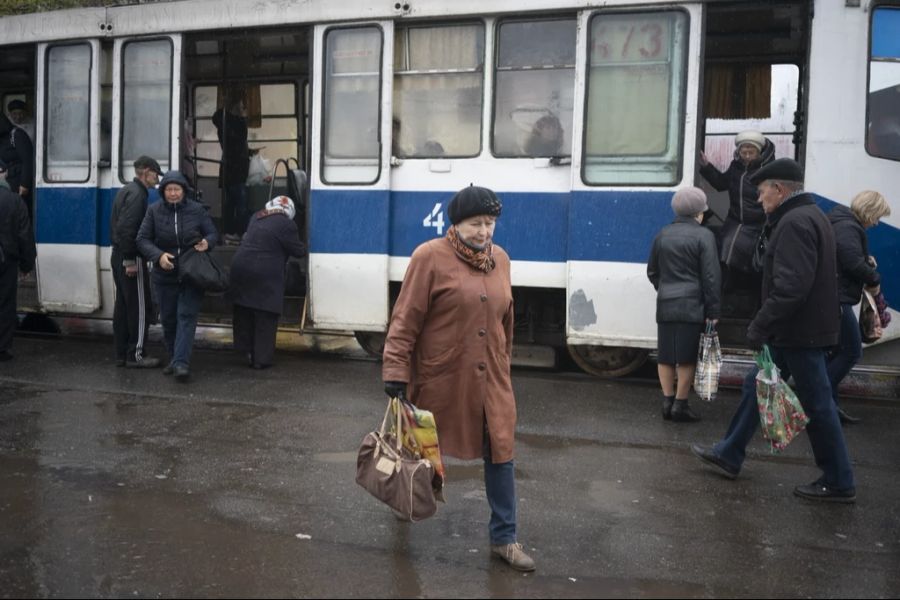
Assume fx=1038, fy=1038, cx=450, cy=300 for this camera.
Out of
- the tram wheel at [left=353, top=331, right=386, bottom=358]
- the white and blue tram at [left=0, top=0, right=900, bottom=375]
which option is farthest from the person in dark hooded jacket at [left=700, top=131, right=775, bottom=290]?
the tram wheel at [left=353, top=331, right=386, bottom=358]

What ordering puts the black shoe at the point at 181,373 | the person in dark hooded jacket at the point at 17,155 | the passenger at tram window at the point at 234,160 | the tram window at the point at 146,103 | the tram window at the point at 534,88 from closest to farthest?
the tram window at the point at 534,88 < the black shoe at the point at 181,373 < the tram window at the point at 146,103 < the person in dark hooded jacket at the point at 17,155 < the passenger at tram window at the point at 234,160

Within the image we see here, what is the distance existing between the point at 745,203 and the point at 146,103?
5995 millimetres

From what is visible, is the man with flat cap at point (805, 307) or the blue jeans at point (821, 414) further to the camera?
the blue jeans at point (821, 414)

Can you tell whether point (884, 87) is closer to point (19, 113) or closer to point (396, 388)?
point (396, 388)

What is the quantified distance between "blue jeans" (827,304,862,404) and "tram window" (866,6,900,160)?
157 cm

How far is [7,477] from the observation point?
6062mm

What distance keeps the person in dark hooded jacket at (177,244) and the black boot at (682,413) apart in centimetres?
418

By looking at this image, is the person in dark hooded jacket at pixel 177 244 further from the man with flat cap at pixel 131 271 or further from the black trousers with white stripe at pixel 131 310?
the black trousers with white stripe at pixel 131 310

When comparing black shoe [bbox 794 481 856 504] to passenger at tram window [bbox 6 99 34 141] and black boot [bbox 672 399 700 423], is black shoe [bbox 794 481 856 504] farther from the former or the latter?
passenger at tram window [bbox 6 99 34 141]

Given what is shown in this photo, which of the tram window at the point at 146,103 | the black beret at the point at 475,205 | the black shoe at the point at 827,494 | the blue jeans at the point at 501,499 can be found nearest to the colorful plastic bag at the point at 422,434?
the blue jeans at the point at 501,499

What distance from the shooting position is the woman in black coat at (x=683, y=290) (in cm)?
753

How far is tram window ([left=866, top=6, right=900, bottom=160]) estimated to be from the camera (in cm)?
799

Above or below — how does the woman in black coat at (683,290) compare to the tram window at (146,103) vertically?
below

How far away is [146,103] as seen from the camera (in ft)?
34.6
